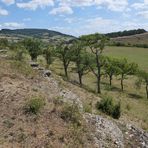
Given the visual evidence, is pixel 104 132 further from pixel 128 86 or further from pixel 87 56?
pixel 128 86

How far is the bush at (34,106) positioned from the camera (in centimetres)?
2369

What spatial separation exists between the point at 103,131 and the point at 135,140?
2.70 meters

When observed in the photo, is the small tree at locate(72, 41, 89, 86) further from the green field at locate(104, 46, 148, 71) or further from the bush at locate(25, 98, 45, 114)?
the green field at locate(104, 46, 148, 71)

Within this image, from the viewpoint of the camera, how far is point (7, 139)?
20016 millimetres

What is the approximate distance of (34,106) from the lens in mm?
23703

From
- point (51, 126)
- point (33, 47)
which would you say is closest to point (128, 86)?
point (33, 47)

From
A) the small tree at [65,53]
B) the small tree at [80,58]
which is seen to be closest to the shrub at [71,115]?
the small tree at [80,58]

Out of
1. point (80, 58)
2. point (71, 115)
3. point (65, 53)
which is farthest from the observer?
point (65, 53)

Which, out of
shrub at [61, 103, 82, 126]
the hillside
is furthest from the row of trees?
shrub at [61, 103, 82, 126]

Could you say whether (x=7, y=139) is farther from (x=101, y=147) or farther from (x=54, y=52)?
(x=54, y=52)

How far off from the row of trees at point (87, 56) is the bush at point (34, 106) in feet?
140

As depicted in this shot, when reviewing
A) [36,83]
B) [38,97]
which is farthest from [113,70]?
[38,97]

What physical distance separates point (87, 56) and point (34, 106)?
190 ft

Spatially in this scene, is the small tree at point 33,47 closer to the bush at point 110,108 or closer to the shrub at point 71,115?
the bush at point 110,108
